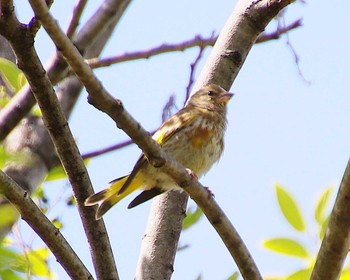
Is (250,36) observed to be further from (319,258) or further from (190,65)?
(319,258)

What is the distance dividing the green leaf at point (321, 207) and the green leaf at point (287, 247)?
0.16 metres

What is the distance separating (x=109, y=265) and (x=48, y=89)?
995 millimetres

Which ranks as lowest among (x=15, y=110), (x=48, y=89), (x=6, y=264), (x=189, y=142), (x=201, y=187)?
(x=6, y=264)

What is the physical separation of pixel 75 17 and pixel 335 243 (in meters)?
1.70

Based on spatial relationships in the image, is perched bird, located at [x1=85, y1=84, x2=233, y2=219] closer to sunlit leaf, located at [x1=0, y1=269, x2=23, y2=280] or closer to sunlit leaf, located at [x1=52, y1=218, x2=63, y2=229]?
sunlit leaf, located at [x1=52, y1=218, x2=63, y2=229]

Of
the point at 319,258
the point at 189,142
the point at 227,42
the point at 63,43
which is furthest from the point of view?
the point at 189,142

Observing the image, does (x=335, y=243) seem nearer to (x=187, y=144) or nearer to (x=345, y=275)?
(x=345, y=275)

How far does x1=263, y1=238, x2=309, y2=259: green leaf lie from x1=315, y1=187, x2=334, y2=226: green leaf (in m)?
Result: 0.16

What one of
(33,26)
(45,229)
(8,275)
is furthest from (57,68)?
(8,275)

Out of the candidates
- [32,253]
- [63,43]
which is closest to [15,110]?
[32,253]

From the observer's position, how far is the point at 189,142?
18.0ft

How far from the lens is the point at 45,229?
308 cm

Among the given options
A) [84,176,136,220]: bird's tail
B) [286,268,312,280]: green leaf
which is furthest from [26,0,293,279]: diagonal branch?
[84,176,136,220]: bird's tail

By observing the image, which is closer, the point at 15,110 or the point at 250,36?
the point at 15,110
